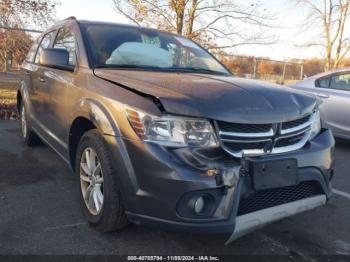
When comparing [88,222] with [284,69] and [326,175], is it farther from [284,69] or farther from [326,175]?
[284,69]

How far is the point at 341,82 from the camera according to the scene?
21.1ft

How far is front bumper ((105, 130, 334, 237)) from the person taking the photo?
2.33 metres

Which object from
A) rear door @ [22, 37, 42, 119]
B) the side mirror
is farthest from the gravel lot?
the side mirror

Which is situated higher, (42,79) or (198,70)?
(198,70)

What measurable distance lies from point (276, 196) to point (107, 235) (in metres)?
1.32

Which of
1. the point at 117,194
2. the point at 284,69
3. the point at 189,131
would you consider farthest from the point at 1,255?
the point at 284,69

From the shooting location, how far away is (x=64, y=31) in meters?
4.15

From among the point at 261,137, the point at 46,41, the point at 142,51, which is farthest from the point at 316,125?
the point at 46,41

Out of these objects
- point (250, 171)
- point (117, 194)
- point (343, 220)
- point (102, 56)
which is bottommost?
point (343, 220)

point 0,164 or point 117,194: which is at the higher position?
point 117,194

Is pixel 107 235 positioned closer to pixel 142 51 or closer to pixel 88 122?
pixel 88 122

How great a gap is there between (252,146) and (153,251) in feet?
3.46

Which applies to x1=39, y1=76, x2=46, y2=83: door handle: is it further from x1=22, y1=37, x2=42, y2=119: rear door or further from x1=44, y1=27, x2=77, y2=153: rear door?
x1=22, y1=37, x2=42, y2=119: rear door

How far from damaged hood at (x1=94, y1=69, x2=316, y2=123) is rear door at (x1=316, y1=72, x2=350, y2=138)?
351cm
